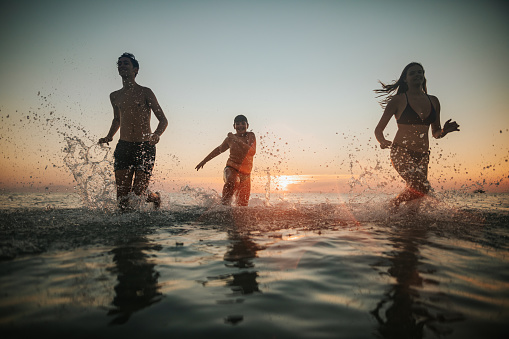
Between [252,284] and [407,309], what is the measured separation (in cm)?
93

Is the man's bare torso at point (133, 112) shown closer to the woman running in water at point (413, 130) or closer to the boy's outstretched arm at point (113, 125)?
the boy's outstretched arm at point (113, 125)

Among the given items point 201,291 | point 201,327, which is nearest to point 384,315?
point 201,327

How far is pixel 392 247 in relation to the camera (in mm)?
3004

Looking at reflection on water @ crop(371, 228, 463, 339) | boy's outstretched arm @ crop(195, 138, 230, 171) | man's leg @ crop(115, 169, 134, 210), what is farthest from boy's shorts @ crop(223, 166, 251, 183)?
reflection on water @ crop(371, 228, 463, 339)

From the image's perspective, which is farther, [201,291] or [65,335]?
[201,291]

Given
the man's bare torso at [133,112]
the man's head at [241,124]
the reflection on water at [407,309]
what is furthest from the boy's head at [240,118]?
the reflection on water at [407,309]

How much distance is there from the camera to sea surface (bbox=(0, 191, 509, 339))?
141 centimetres

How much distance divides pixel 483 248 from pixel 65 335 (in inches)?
140

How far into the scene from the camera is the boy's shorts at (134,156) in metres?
5.48

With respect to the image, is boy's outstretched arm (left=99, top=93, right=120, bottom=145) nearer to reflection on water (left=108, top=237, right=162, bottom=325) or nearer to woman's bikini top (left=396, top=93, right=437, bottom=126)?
reflection on water (left=108, top=237, right=162, bottom=325)

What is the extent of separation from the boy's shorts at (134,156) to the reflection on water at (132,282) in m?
2.84

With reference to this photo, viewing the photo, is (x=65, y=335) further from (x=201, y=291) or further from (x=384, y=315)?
(x=384, y=315)

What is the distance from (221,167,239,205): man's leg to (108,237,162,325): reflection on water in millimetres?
4255

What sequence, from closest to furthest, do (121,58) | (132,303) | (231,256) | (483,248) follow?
1. (132,303)
2. (231,256)
3. (483,248)
4. (121,58)
